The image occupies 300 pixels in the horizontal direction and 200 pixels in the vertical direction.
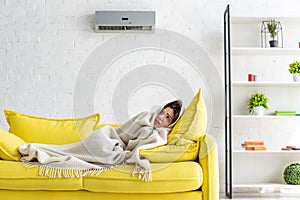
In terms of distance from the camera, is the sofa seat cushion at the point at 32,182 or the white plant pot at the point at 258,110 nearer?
the sofa seat cushion at the point at 32,182

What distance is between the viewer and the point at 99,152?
143 inches

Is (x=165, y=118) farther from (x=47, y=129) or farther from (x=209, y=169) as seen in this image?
(x=47, y=129)

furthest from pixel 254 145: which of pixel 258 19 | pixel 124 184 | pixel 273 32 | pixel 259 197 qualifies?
pixel 124 184

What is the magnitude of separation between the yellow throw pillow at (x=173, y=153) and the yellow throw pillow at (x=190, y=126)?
0.21ft

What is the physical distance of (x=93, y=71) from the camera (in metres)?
5.20

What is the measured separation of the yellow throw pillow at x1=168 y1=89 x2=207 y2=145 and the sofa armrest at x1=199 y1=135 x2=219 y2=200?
0.16 meters

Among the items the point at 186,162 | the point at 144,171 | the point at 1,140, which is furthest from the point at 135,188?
the point at 1,140

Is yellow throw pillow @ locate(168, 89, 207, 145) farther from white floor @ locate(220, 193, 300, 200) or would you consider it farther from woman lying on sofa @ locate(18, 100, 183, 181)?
white floor @ locate(220, 193, 300, 200)

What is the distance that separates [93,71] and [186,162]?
1999 millimetres

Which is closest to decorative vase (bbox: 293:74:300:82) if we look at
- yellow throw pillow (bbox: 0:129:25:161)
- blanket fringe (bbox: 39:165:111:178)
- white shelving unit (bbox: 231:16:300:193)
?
white shelving unit (bbox: 231:16:300:193)

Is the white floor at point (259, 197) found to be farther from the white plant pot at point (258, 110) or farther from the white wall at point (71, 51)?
the white plant pot at point (258, 110)

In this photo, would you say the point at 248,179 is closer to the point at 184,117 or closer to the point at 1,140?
the point at 184,117

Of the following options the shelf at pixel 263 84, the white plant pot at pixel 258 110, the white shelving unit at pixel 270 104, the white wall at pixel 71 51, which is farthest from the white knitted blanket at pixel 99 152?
the white shelving unit at pixel 270 104

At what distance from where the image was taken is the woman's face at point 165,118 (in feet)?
12.9
